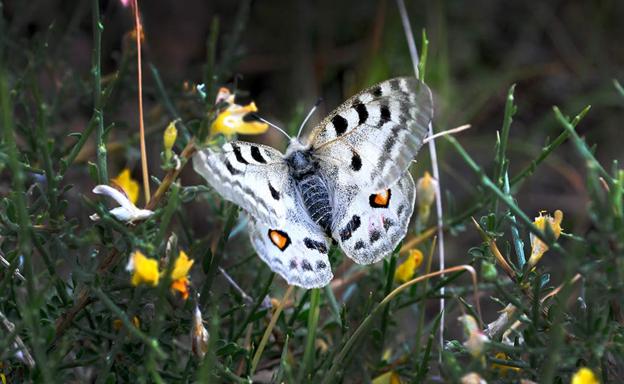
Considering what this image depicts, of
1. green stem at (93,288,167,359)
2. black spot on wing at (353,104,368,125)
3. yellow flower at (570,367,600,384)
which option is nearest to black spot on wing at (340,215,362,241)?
black spot on wing at (353,104,368,125)

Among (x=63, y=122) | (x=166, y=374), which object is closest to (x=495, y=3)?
(x=63, y=122)

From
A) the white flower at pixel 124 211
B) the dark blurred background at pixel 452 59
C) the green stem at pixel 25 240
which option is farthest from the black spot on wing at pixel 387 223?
the dark blurred background at pixel 452 59

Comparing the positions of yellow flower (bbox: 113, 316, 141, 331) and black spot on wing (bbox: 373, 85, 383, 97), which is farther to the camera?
black spot on wing (bbox: 373, 85, 383, 97)

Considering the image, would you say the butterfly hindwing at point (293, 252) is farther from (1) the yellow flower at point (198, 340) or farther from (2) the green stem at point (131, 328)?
(2) the green stem at point (131, 328)

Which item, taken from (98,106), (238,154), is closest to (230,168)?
(238,154)

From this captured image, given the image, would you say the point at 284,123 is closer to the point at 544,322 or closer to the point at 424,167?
the point at 424,167

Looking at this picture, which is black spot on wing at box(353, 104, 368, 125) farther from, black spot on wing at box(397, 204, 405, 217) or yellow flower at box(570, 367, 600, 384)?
yellow flower at box(570, 367, 600, 384)

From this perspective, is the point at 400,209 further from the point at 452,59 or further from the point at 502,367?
the point at 452,59

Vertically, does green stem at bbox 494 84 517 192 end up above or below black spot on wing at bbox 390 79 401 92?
below
